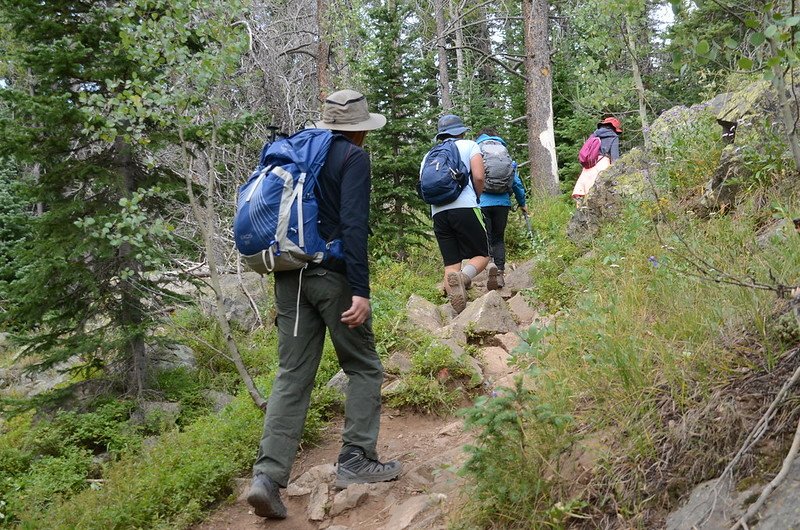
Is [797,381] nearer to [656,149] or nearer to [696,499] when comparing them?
[696,499]

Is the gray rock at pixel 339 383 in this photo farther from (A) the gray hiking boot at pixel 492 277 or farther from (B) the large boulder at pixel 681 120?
(B) the large boulder at pixel 681 120

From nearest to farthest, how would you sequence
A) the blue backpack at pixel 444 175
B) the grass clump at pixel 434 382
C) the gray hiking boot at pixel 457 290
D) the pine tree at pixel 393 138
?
the grass clump at pixel 434 382
the blue backpack at pixel 444 175
the gray hiking boot at pixel 457 290
the pine tree at pixel 393 138

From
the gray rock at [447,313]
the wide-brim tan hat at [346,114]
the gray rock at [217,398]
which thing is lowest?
the gray rock at [217,398]

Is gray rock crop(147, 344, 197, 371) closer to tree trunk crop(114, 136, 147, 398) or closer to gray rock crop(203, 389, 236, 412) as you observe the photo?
tree trunk crop(114, 136, 147, 398)

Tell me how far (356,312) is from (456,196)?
3.33m

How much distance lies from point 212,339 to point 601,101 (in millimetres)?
12426

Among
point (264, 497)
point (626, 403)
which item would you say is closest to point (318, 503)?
point (264, 497)

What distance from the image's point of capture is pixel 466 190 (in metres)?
7.03

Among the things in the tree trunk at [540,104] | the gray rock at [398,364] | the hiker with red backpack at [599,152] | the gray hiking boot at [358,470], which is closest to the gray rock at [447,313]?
the gray rock at [398,364]

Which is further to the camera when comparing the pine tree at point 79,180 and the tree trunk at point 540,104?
the tree trunk at point 540,104

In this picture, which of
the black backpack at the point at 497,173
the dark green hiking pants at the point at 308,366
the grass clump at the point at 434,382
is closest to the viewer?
the dark green hiking pants at the point at 308,366

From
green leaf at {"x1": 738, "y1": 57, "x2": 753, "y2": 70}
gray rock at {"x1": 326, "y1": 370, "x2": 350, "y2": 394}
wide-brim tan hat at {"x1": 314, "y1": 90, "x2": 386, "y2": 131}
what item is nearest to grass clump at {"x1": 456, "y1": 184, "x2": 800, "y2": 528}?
green leaf at {"x1": 738, "y1": 57, "x2": 753, "y2": 70}

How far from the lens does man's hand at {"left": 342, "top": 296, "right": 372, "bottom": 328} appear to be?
394cm

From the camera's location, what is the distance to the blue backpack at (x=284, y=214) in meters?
3.83
